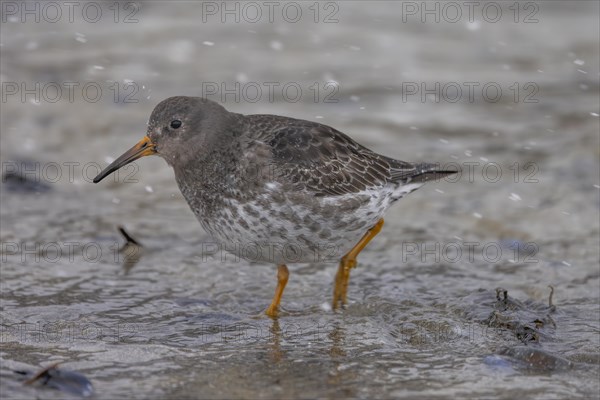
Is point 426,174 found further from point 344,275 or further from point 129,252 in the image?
point 129,252

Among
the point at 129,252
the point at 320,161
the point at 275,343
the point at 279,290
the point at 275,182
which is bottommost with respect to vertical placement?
the point at 275,343

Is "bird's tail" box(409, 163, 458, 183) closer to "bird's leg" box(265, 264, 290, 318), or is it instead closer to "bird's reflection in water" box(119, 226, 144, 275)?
"bird's leg" box(265, 264, 290, 318)

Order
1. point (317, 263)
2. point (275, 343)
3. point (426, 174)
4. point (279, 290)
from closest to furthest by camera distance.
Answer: point (275, 343), point (279, 290), point (426, 174), point (317, 263)

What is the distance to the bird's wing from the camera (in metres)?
7.18

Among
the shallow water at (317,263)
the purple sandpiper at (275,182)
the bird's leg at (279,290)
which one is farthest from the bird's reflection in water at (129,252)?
the bird's leg at (279,290)

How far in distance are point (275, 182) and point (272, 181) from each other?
23 mm

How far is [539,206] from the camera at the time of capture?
973cm

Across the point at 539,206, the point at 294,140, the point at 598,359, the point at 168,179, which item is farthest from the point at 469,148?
the point at 598,359

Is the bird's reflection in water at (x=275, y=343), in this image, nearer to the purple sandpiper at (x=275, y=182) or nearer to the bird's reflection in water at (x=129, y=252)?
the purple sandpiper at (x=275, y=182)

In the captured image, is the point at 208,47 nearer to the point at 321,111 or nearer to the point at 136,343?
the point at 321,111

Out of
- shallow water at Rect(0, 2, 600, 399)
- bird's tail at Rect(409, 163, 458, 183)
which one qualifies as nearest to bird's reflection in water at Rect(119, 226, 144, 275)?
shallow water at Rect(0, 2, 600, 399)

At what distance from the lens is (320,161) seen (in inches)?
293

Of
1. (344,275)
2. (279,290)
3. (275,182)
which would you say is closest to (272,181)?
(275,182)

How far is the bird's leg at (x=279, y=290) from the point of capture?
23.5ft
